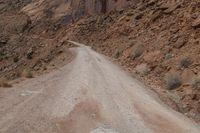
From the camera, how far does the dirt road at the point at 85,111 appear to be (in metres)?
9.59

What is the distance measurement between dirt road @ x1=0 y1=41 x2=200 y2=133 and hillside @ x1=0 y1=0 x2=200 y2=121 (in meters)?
2.15

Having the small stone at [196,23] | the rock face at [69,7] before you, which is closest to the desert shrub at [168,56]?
the small stone at [196,23]

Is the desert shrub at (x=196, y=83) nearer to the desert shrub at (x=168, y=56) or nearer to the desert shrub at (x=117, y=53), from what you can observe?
the desert shrub at (x=168, y=56)

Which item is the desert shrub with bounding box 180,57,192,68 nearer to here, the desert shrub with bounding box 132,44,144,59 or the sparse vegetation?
the desert shrub with bounding box 132,44,144,59

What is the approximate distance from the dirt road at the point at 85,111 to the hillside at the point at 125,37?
2.15 m

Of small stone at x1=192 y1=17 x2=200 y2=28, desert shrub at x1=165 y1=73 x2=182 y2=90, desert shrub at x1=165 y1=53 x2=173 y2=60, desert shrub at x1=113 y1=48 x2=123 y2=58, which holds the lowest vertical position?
desert shrub at x1=113 y1=48 x2=123 y2=58

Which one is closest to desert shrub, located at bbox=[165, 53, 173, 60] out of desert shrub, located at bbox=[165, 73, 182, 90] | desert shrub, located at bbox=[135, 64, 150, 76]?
desert shrub, located at bbox=[135, 64, 150, 76]

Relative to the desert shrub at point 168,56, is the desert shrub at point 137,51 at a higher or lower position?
lower

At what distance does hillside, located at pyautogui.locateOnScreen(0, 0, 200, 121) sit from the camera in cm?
1819

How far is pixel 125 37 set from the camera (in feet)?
114

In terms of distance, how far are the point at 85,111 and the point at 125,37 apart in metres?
24.5

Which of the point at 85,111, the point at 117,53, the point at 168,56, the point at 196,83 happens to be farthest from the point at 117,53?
the point at 85,111

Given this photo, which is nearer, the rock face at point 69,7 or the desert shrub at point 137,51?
the desert shrub at point 137,51

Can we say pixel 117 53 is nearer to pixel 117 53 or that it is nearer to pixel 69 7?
pixel 117 53
